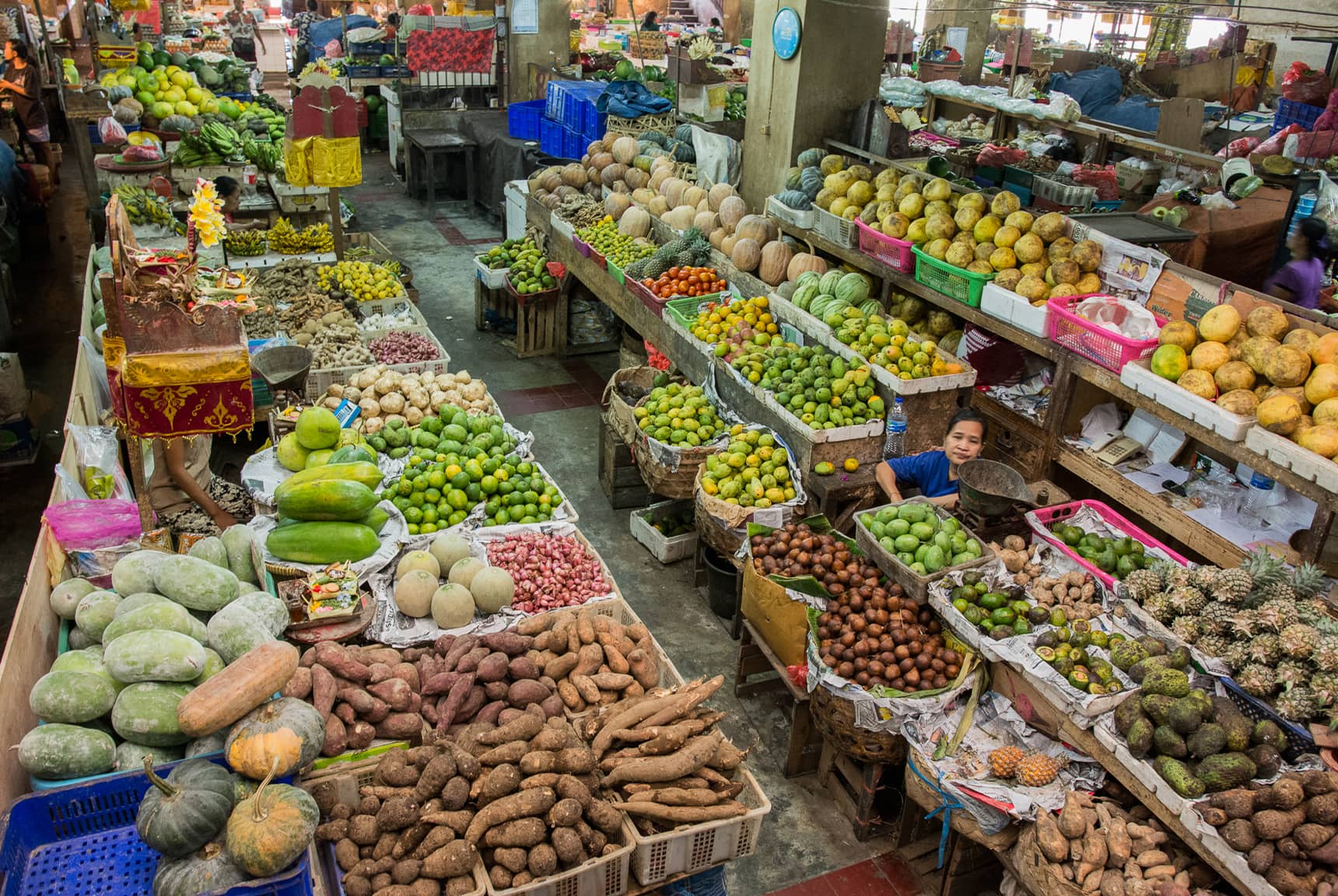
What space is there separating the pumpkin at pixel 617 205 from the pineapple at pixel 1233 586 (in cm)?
650

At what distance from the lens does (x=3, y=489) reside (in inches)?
275

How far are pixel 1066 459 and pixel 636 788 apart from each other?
3429 millimetres

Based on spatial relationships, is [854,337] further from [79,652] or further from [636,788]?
[79,652]

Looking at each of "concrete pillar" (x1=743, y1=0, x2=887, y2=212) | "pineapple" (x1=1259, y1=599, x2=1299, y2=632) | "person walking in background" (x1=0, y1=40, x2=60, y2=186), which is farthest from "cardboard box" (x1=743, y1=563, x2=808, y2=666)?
"person walking in background" (x1=0, y1=40, x2=60, y2=186)

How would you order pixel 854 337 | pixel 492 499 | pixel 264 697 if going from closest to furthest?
pixel 264 697
pixel 492 499
pixel 854 337

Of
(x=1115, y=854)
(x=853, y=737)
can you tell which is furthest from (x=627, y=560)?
(x=1115, y=854)

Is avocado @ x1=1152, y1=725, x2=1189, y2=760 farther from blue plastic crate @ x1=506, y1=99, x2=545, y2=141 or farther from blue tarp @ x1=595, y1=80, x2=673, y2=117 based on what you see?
blue plastic crate @ x1=506, y1=99, x2=545, y2=141

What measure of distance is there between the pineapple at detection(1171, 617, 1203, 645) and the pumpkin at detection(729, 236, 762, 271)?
4.55 meters

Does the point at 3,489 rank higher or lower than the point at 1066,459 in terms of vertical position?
lower

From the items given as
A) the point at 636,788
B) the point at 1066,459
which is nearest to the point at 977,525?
the point at 1066,459

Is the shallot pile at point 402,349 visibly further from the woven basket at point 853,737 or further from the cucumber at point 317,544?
the woven basket at point 853,737

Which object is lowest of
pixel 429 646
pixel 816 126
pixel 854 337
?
pixel 429 646

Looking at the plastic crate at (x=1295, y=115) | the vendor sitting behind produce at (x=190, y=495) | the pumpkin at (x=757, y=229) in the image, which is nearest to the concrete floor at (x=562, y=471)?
the vendor sitting behind produce at (x=190, y=495)

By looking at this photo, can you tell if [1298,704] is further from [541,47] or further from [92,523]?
[541,47]
